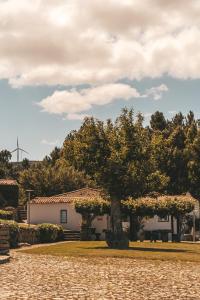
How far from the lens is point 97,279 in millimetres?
18469

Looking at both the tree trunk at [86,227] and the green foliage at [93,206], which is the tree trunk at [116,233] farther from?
the tree trunk at [86,227]

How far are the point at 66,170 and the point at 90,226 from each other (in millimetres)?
27853

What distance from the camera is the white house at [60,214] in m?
55.8

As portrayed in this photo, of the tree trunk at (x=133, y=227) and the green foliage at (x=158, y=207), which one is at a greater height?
the green foliage at (x=158, y=207)

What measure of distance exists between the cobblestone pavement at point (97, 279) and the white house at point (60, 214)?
96.5ft

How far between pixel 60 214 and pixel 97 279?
38.4m

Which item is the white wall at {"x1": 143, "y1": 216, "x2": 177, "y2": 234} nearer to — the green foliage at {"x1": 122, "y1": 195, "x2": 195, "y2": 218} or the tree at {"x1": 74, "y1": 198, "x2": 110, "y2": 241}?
the green foliage at {"x1": 122, "y1": 195, "x2": 195, "y2": 218}

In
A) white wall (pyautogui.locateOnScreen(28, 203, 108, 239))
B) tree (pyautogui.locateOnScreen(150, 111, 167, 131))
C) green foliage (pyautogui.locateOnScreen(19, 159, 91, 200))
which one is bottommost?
white wall (pyautogui.locateOnScreen(28, 203, 108, 239))

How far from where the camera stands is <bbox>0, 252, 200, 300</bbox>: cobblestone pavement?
14.8m

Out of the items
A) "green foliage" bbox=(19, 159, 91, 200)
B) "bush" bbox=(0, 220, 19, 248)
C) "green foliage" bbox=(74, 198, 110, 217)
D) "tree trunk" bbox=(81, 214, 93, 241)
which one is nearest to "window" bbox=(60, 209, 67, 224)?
"green foliage" bbox=(74, 198, 110, 217)

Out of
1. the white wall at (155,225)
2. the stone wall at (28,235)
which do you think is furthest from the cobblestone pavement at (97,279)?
the white wall at (155,225)

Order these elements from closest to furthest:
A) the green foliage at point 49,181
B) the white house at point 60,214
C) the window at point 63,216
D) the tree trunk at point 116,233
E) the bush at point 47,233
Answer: the tree trunk at point 116,233
the bush at point 47,233
the white house at point 60,214
the window at point 63,216
the green foliage at point 49,181

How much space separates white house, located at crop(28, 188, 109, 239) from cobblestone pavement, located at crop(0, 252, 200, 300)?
96.5ft

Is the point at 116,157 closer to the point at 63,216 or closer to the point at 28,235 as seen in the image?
the point at 28,235
